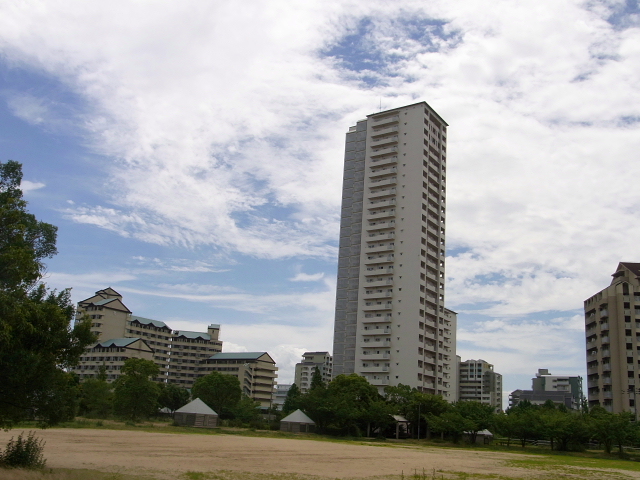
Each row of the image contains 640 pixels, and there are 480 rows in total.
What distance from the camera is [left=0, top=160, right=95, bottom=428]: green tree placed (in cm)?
1804

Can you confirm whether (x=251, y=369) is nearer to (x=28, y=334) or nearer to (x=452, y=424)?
(x=452, y=424)

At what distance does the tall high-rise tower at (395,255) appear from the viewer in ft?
325

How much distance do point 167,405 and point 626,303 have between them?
90.6 metres

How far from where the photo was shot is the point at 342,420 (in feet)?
260

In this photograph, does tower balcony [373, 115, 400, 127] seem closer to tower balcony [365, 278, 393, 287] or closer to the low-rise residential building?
tower balcony [365, 278, 393, 287]

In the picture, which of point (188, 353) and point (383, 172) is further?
point (188, 353)

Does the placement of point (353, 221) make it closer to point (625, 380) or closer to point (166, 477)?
point (625, 380)

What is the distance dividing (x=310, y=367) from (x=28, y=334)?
177 m

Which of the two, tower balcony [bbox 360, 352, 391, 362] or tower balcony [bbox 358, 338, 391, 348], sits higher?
tower balcony [bbox 358, 338, 391, 348]

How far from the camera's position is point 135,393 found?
81750 millimetres

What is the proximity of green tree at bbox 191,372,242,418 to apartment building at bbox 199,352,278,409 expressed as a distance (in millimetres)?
48237

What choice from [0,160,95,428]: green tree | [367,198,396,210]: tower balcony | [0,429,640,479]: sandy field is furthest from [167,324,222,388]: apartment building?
[0,160,95,428]: green tree

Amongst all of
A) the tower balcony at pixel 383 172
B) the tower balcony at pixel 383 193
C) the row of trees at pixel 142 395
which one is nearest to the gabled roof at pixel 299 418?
the row of trees at pixel 142 395

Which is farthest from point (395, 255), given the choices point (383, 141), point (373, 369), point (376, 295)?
point (383, 141)
